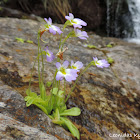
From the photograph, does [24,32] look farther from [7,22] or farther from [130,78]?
[130,78]

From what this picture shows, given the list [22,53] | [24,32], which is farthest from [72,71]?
[24,32]

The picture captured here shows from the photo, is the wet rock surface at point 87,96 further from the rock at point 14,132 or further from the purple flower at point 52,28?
the purple flower at point 52,28

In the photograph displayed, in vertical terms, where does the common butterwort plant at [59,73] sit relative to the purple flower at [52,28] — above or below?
below

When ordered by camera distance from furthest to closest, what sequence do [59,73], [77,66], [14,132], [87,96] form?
1. [87,96]
2. [77,66]
3. [59,73]
4. [14,132]

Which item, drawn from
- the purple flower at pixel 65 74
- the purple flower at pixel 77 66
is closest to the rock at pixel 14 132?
the purple flower at pixel 65 74

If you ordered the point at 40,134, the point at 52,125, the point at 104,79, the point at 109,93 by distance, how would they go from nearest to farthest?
the point at 40,134, the point at 52,125, the point at 109,93, the point at 104,79

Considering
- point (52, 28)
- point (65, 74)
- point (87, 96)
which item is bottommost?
point (87, 96)

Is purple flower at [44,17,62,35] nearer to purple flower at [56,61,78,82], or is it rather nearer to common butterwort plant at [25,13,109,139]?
common butterwort plant at [25,13,109,139]

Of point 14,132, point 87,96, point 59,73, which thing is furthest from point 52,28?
point 87,96

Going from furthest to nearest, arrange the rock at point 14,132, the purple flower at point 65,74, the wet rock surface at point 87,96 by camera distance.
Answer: the wet rock surface at point 87,96
the purple flower at point 65,74
the rock at point 14,132

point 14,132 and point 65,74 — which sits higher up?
point 65,74

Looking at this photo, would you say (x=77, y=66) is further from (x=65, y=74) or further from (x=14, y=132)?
(x=14, y=132)
